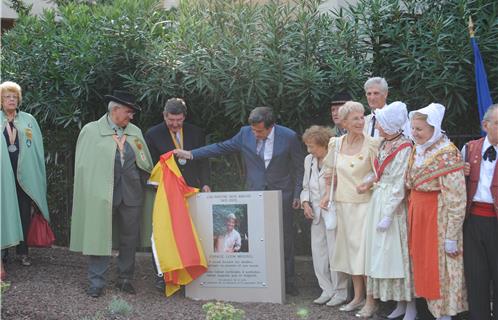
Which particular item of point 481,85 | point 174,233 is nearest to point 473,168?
point 481,85

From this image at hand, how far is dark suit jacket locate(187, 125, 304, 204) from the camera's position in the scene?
6672 mm

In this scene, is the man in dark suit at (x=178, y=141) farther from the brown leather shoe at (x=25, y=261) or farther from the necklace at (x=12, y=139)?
the brown leather shoe at (x=25, y=261)

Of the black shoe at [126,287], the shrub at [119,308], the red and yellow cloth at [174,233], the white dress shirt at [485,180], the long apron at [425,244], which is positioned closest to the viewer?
the white dress shirt at [485,180]

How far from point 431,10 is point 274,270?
3.38m

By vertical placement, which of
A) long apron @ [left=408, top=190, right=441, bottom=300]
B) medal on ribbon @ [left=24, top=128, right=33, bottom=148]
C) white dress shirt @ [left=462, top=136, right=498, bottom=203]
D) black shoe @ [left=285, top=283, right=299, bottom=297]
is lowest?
black shoe @ [left=285, top=283, right=299, bottom=297]

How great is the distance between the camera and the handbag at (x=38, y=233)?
756cm

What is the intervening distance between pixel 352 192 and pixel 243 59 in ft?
7.10

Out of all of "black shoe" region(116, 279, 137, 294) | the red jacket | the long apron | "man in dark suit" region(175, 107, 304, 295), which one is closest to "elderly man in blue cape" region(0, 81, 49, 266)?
"black shoe" region(116, 279, 137, 294)

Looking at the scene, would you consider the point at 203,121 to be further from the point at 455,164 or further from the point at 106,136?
the point at 455,164

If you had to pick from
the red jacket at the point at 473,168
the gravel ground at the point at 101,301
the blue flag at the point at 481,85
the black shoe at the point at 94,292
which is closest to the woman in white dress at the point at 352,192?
the gravel ground at the point at 101,301

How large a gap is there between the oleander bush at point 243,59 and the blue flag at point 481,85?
1.38 feet

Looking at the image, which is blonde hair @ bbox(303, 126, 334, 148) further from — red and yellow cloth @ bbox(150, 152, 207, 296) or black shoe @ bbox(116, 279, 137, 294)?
black shoe @ bbox(116, 279, 137, 294)

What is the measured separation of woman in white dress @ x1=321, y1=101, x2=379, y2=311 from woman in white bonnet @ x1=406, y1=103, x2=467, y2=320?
58 centimetres

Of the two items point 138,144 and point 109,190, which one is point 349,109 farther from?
point 109,190
